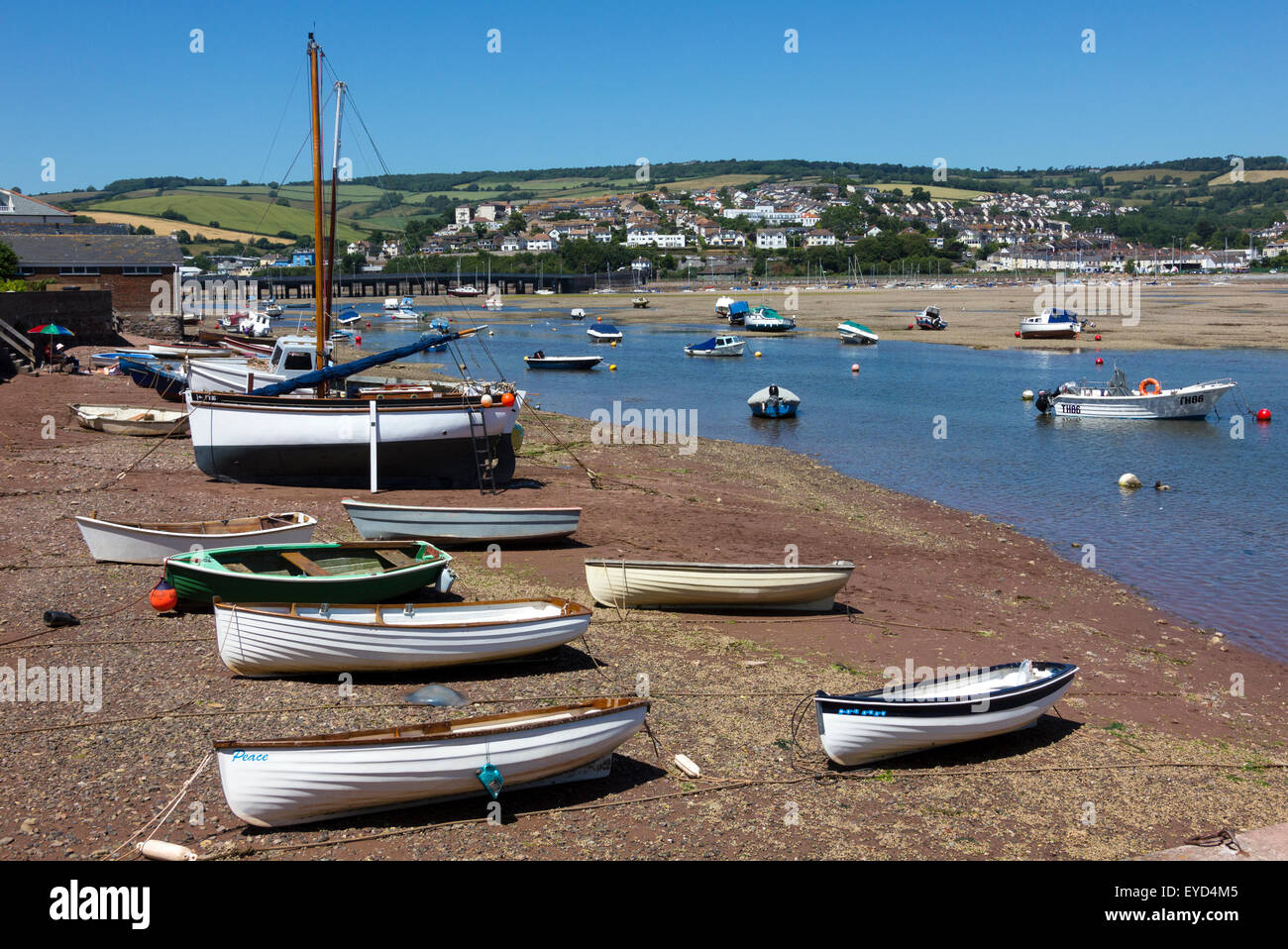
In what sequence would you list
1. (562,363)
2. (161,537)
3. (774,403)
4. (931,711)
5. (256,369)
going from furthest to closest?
(562,363) → (774,403) → (256,369) → (161,537) → (931,711)

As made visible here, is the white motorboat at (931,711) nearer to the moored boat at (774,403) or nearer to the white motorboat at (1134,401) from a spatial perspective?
the moored boat at (774,403)

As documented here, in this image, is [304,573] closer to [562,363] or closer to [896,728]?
[896,728]

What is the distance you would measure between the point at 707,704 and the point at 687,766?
1.93 metres

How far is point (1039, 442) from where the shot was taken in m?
36.6

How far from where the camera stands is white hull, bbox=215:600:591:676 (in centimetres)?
1231

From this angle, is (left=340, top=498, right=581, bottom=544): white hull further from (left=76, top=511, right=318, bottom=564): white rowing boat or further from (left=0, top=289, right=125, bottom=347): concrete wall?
(left=0, top=289, right=125, bottom=347): concrete wall

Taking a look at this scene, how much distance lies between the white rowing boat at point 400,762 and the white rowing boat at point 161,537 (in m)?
7.51

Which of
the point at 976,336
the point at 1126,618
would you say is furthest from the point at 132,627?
the point at 976,336

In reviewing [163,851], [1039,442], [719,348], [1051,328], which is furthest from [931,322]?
[163,851]

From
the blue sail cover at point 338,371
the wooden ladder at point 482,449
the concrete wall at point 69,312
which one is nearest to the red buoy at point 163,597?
the wooden ladder at point 482,449

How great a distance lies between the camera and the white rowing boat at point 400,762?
9242 millimetres
